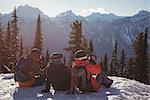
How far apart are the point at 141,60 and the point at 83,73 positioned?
35609 mm

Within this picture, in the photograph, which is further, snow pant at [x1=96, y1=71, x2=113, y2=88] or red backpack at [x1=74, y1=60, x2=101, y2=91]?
snow pant at [x1=96, y1=71, x2=113, y2=88]

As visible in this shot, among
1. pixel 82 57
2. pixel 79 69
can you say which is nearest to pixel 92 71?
pixel 79 69

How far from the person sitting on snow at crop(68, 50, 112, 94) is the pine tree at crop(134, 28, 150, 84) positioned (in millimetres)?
33684

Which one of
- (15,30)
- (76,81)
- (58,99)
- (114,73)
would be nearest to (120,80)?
(76,81)

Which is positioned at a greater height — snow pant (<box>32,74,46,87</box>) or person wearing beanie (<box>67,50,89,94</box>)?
person wearing beanie (<box>67,50,89,94</box>)

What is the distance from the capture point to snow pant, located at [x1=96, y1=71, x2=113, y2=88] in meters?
11.6

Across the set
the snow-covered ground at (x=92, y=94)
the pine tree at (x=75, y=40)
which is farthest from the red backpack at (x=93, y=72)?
the pine tree at (x=75, y=40)

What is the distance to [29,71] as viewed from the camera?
39.7ft

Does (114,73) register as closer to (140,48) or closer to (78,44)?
(140,48)

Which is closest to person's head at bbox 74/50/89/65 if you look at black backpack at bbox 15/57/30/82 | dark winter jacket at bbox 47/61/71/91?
dark winter jacket at bbox 47/61/71/91

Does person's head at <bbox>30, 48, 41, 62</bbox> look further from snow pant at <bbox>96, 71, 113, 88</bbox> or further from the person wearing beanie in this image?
snow pant at <bbox>96, 71, 113, 88</bbox>

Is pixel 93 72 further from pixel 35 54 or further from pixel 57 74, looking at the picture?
pixel 35 54

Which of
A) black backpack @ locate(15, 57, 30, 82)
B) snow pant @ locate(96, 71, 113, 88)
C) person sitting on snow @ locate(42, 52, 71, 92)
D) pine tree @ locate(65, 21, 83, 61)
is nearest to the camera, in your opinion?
person sitting on snow @ locate(42, 52, 71, 92)

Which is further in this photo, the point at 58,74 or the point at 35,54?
the point at 35,54
